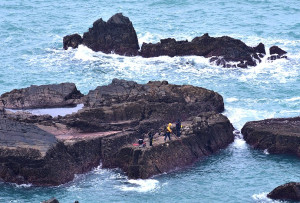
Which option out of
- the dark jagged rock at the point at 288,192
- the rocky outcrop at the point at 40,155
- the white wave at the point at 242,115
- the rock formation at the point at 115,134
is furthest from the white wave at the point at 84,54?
the dark jagged rock at the point at 288,192

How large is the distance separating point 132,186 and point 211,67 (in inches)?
1237

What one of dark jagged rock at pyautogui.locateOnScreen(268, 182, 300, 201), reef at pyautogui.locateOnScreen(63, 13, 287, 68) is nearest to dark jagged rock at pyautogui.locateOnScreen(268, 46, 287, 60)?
reef at pyautogui.locateOnScreen(63, 13, 287, 68)

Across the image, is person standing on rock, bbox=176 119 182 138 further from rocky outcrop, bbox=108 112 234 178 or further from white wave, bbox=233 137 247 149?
white wave, bbox=233 137 247 149

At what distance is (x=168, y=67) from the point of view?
325 ft

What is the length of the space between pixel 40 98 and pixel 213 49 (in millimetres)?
26353

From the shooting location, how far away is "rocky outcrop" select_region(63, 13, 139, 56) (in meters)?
103

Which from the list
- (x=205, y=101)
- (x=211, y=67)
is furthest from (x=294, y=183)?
(x=211, y=67)

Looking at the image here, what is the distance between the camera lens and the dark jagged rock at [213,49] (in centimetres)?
9906

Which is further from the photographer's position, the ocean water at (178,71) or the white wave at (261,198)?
the ocean water at (178,71)

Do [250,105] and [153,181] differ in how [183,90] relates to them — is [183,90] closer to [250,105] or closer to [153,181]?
[250,105]

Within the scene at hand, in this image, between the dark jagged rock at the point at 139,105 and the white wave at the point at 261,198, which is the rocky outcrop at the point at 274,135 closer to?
the dark jagged rock at the point at 139,105

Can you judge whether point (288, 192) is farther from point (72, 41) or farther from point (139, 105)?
point (72, 41)

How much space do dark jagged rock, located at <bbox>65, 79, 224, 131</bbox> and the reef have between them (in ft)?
49.3

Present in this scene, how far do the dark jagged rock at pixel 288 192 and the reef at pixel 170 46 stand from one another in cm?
A: 3195
